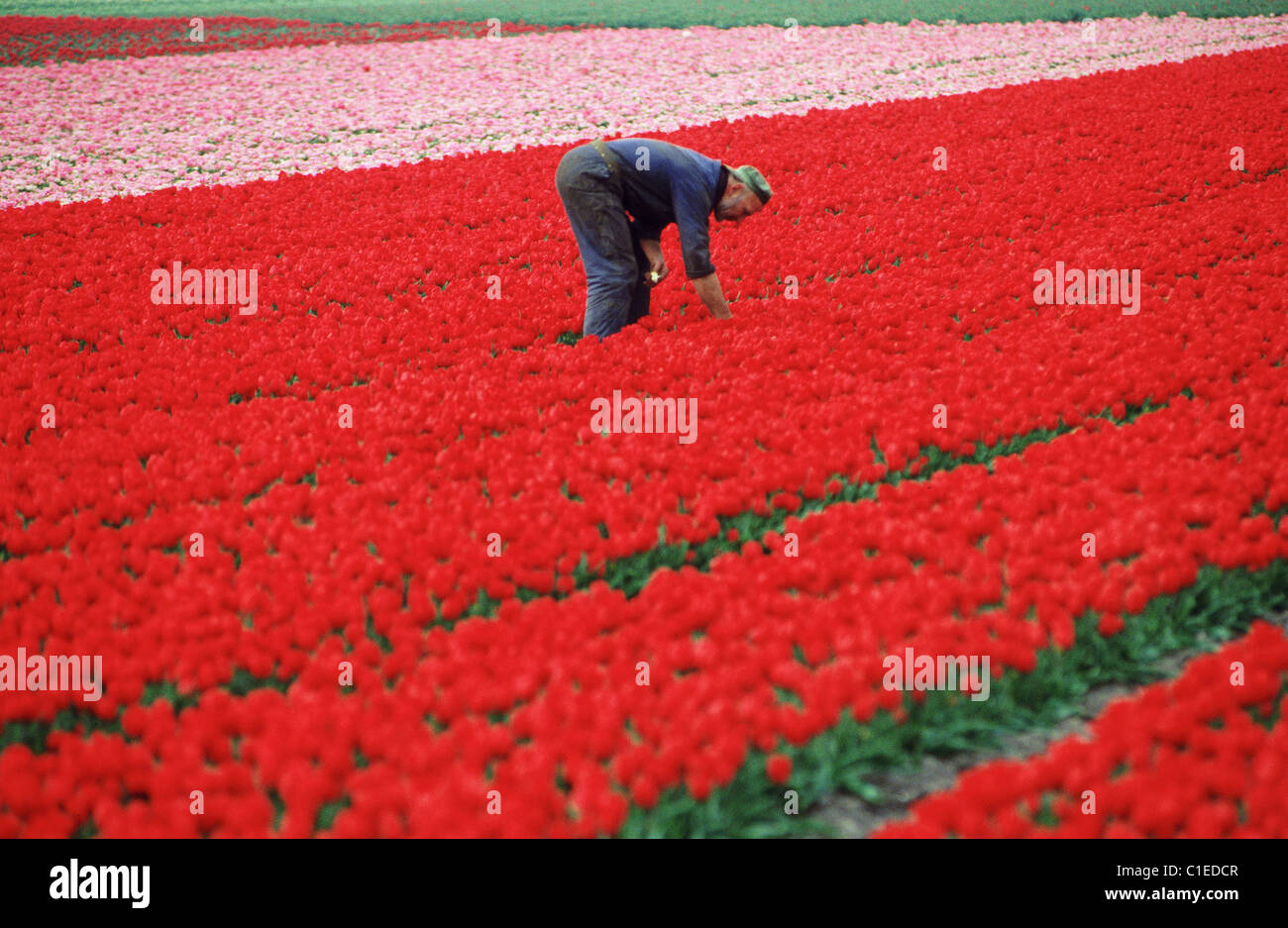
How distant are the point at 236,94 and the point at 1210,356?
1938 centimetres

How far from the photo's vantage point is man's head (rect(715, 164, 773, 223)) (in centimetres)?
584

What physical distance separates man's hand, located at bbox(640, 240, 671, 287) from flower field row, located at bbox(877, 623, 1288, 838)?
15.5ft

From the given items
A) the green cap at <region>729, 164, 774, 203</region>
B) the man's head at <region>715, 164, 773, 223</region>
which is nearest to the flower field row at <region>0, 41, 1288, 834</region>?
the man's head at <region>715, 164, 773, 223</region>

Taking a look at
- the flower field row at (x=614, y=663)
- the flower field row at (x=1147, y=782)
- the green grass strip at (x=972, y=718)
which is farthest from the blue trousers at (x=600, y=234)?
the flower field row at (x=1147, y=782)

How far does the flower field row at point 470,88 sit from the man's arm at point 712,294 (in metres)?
9.13

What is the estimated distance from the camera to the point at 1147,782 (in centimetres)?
244

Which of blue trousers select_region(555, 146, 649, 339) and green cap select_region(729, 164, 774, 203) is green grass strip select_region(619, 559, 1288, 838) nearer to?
green cap select_region(729, 164, 774, 203)

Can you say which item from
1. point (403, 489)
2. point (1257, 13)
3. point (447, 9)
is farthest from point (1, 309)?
point (1257, 13)

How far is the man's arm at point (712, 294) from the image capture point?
5.90 metres

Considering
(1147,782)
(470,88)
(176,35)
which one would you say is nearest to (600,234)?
(1147,782)

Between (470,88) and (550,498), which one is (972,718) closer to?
(550,498)

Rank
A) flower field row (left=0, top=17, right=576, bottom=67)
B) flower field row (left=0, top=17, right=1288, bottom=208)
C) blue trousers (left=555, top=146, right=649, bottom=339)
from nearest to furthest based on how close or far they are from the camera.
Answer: blue trousers (left=555, top=146, right=649, bottom=339) < flower field row (left=0, top=17, right=1288, bottom=208) < flower field row (left=0, top=17, right=576, bottom=67)

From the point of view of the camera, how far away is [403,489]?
13.6 ft

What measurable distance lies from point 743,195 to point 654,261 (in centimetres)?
104
